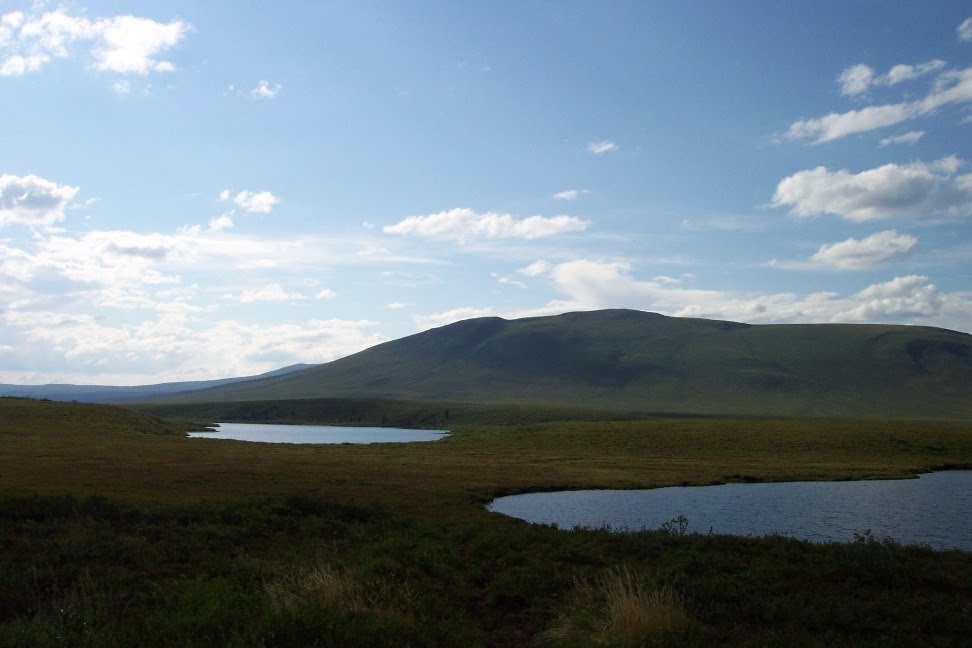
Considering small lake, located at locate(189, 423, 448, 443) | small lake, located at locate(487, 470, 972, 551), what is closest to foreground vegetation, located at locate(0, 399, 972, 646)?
small lake, located at locate(487, 470, 972, 551)

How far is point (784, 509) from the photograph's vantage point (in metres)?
43.2

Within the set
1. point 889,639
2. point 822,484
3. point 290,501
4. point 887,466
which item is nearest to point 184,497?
point 290,501

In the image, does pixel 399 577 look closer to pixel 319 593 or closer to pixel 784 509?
pixel 319 593

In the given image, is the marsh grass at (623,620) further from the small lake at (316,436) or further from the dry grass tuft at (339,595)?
the small lake at (316,436)

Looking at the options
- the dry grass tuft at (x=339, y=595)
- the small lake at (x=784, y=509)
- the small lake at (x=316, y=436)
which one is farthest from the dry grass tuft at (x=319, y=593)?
the small lake at (x=316, y=436)

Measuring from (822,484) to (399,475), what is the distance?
1320 inches

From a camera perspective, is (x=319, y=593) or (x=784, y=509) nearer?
(x=319, y=593)

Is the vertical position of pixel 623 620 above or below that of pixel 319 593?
below

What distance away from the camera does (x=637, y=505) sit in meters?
44.4

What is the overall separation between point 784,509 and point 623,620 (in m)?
33.5

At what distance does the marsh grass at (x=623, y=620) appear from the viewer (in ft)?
44.1

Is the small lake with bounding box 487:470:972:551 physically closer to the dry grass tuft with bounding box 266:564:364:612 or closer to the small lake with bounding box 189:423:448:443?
the dry grass tuft with bounding box 266:564:364:612

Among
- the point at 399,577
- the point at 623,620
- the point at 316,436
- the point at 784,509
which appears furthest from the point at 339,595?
the point at 316,436

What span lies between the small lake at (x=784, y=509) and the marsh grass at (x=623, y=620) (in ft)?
58.9
